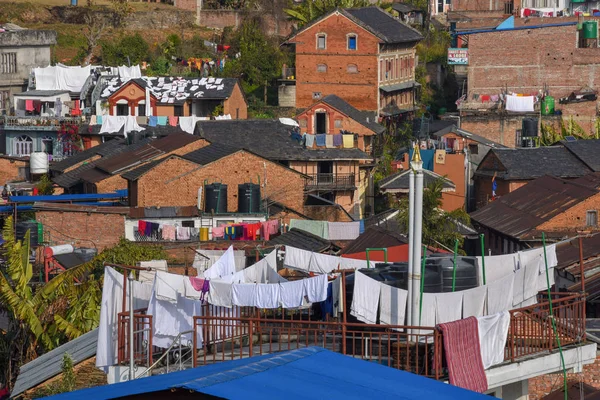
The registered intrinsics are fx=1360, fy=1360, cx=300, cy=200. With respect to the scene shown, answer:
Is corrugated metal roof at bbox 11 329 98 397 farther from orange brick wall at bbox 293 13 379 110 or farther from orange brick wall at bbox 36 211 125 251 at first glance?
orange brick wall at bbox 293 13 379 110

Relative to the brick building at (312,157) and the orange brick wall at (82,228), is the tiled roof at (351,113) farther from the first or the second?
the orange brick wall at (82,228)

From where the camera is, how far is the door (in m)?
54.4

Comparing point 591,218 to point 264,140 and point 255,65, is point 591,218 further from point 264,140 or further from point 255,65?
point 255,65

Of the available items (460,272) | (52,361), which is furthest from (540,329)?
(52,361)

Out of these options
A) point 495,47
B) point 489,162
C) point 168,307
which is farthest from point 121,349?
point 495,47

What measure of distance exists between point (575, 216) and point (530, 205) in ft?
8.73

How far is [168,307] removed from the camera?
60.8 feet

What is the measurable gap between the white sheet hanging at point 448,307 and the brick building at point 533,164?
28254mm

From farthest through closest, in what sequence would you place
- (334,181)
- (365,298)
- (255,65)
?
(255,65), (334,181), (365,298)

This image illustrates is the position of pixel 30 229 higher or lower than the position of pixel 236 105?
lower

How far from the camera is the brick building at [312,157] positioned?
49719 millimetres

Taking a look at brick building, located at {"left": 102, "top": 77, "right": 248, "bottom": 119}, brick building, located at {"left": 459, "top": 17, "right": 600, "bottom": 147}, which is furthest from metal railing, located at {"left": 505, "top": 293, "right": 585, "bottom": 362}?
brick building, located at {"left": 459, "top": 17, "right": 600, "bottom": 147}

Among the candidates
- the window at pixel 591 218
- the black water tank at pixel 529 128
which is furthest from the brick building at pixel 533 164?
the window at pixel 591 218

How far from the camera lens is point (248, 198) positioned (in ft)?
133
